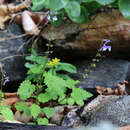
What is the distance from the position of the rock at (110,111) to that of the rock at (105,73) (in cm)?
80

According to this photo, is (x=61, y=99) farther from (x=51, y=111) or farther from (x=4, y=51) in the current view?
(x=4, y=51)

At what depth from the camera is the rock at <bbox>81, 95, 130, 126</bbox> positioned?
5.37 feet

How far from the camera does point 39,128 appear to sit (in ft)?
3.31

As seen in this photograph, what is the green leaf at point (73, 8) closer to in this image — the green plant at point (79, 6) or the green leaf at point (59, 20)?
the green plant at point (79, 6)

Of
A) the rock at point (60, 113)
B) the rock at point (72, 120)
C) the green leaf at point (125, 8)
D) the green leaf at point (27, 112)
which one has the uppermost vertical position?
the green leaf at point (125, 8)

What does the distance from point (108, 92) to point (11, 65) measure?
121cm

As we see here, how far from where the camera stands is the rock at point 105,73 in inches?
109

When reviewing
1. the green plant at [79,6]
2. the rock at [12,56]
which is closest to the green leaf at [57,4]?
the green plant at [79,6]

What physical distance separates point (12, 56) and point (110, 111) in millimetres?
1582

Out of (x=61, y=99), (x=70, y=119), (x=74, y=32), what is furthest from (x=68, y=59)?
(x=70, y=119)

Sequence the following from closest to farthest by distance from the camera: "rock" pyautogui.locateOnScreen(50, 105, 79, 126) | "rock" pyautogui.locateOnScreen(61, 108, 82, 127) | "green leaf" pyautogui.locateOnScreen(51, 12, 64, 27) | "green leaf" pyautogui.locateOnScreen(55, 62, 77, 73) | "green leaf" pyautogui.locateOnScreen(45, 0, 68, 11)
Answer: "rock" pyautogui.locateOnScreen(61, 108, 82, 127) → "rock" pyautogui.locateOnScreen(50, 105, 79, 126) → "green leaf" pyautogui.locateOnScreen(45, 0, 68, 11) → "green leaf" pyautogui.locateOnScreen(55, 62, 77, 73) → "green leaf" pyautogui.locateOnScreen(51, 12, 64, 27)

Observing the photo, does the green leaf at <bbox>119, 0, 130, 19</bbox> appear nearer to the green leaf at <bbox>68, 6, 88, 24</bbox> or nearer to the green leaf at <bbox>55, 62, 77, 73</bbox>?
the green leaf at <bbox>68, 6, 88, 24</bbox>

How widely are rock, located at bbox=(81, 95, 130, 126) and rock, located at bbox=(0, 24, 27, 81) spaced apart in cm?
122

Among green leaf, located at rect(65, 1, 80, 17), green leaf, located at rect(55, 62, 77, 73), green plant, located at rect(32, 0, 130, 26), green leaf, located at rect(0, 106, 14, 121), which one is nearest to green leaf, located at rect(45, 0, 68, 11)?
green plant, located at rect(32, 0, 130, 26)
